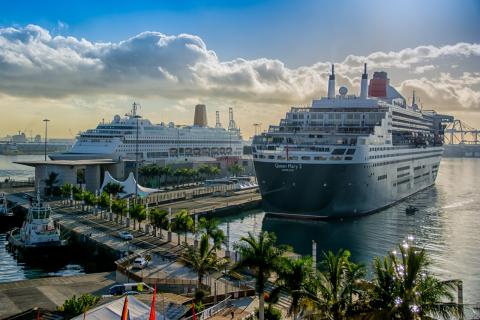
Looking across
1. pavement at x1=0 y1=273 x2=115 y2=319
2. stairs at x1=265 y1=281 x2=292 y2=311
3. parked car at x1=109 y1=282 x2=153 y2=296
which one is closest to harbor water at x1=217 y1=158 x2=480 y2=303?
stairs at x1=265 y1=281 x2=292 y2=311

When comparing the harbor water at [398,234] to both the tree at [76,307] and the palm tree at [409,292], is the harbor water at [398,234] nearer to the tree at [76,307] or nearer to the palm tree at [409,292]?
the palm tree at [409,292]

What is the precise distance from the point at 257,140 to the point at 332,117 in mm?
10988

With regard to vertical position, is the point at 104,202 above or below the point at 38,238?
above

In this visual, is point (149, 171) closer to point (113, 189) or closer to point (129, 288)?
point (113, 189)

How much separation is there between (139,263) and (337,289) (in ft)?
55.6

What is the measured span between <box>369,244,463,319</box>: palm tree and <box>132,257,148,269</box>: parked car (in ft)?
59.3

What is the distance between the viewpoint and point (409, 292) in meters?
13.9

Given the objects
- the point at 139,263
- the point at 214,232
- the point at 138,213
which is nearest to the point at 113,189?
the point at 138,213

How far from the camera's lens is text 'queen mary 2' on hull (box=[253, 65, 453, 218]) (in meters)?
52.3

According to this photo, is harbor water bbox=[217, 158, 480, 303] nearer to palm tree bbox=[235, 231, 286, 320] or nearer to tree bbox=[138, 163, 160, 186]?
palm tree bbox=[235, 231, 286, 320]

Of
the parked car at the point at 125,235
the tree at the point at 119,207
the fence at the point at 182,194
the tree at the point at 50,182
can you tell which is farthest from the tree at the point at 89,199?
the tree at the point at 50,182

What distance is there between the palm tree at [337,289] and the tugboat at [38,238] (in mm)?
28317

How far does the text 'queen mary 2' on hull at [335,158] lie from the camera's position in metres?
52.3

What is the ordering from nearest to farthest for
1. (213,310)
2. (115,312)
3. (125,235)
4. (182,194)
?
1. (115,312)
2. (213,310)
3. (125,235)
4. (182,194)
